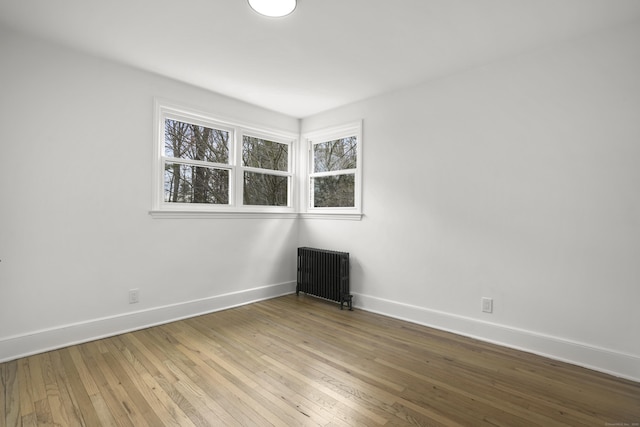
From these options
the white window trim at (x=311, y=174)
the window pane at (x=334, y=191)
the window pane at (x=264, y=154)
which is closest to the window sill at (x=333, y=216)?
the white window trim at (x=311, y=174)

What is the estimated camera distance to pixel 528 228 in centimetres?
263

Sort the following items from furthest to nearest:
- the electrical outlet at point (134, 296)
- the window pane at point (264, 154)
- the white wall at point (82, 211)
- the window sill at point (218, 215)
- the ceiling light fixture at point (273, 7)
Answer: the window pane at point (264, 154) → the window sill at point (218, 215) → the electrical outlet at point (134, 296) → the white wall at point (82, 211) → the ceiling light fixture at point (273, 7)

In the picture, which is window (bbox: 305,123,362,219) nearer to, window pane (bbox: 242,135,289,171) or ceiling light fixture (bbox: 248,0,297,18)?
window pane (bbox: 242,135,289,171)

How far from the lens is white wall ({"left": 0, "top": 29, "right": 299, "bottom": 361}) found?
2.39 metres

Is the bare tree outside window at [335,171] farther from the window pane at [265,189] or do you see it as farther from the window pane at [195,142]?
the window pane at [195,142]

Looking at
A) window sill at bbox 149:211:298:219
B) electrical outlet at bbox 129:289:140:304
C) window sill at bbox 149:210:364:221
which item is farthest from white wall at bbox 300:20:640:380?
electrical outlet at bbox 129:289:140:304

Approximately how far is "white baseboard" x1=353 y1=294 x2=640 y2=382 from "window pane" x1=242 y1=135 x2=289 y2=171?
2262mm

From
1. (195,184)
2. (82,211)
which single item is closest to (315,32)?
(195,184)

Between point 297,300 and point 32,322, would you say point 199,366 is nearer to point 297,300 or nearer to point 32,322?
point 32,322

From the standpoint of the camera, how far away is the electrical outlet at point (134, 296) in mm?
2962

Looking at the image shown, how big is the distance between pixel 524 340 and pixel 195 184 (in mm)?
3546

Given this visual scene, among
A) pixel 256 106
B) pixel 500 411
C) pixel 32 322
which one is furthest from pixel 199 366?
pixel 256 106

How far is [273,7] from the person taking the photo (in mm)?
2037

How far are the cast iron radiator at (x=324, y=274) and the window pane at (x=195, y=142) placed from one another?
5.36 ft
